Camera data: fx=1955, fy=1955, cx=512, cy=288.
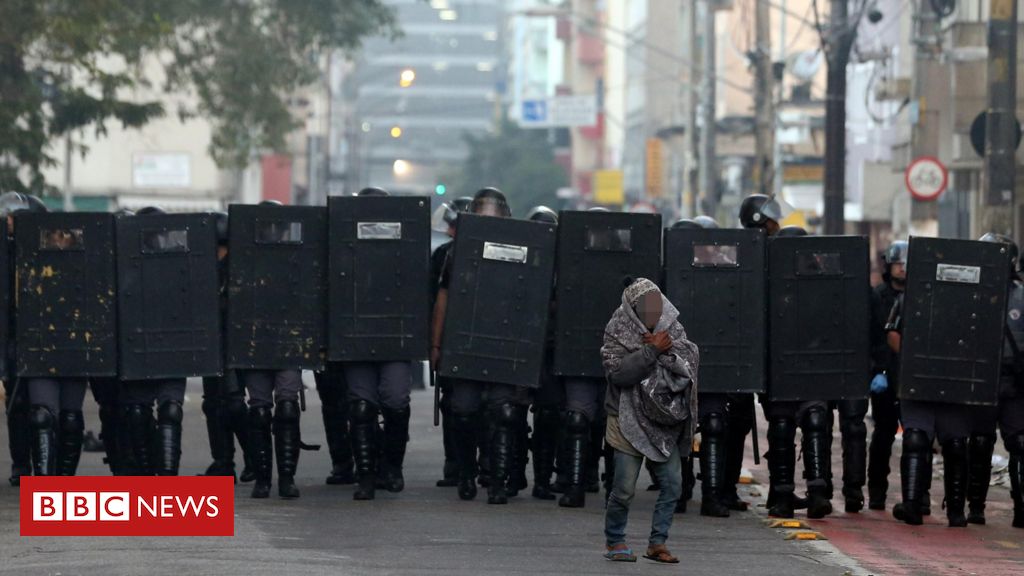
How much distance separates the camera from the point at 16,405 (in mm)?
12484

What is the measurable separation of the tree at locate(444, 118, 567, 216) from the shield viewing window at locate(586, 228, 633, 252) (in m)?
75.9

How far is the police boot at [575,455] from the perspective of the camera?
1179 cm

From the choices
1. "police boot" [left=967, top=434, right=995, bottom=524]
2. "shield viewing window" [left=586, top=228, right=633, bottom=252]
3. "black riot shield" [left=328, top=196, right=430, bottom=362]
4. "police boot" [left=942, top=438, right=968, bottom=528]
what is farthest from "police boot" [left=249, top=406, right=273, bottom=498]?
"police boot" [left=967, top=434, right=995, bottom=524]

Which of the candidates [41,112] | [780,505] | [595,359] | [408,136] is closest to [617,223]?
[595,359]

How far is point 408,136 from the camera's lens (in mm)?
188250

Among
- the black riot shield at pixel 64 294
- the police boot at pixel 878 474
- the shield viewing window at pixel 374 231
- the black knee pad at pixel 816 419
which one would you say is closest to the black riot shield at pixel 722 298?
the black knee pad at pixel 816 419

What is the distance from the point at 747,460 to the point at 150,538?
7743mm

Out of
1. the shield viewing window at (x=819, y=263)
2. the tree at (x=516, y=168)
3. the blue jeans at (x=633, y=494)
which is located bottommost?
the blue jeans at (x=633, y=494)

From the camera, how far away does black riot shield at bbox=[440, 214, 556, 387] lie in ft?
39.2

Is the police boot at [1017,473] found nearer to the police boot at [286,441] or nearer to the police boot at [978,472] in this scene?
the police boot at [978,472]

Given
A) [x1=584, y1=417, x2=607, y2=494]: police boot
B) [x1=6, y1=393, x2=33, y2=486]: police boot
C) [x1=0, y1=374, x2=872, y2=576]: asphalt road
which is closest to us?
[x1=0, y1=374, x2=872, y2=576]: asphalt road

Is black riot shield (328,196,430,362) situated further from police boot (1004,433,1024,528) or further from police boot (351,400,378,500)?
police boot (1004,433,1024,528)

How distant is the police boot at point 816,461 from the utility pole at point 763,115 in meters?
19.5

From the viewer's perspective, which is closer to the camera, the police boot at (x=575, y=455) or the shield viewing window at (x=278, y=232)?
the police boot at (x=575, y=455)
